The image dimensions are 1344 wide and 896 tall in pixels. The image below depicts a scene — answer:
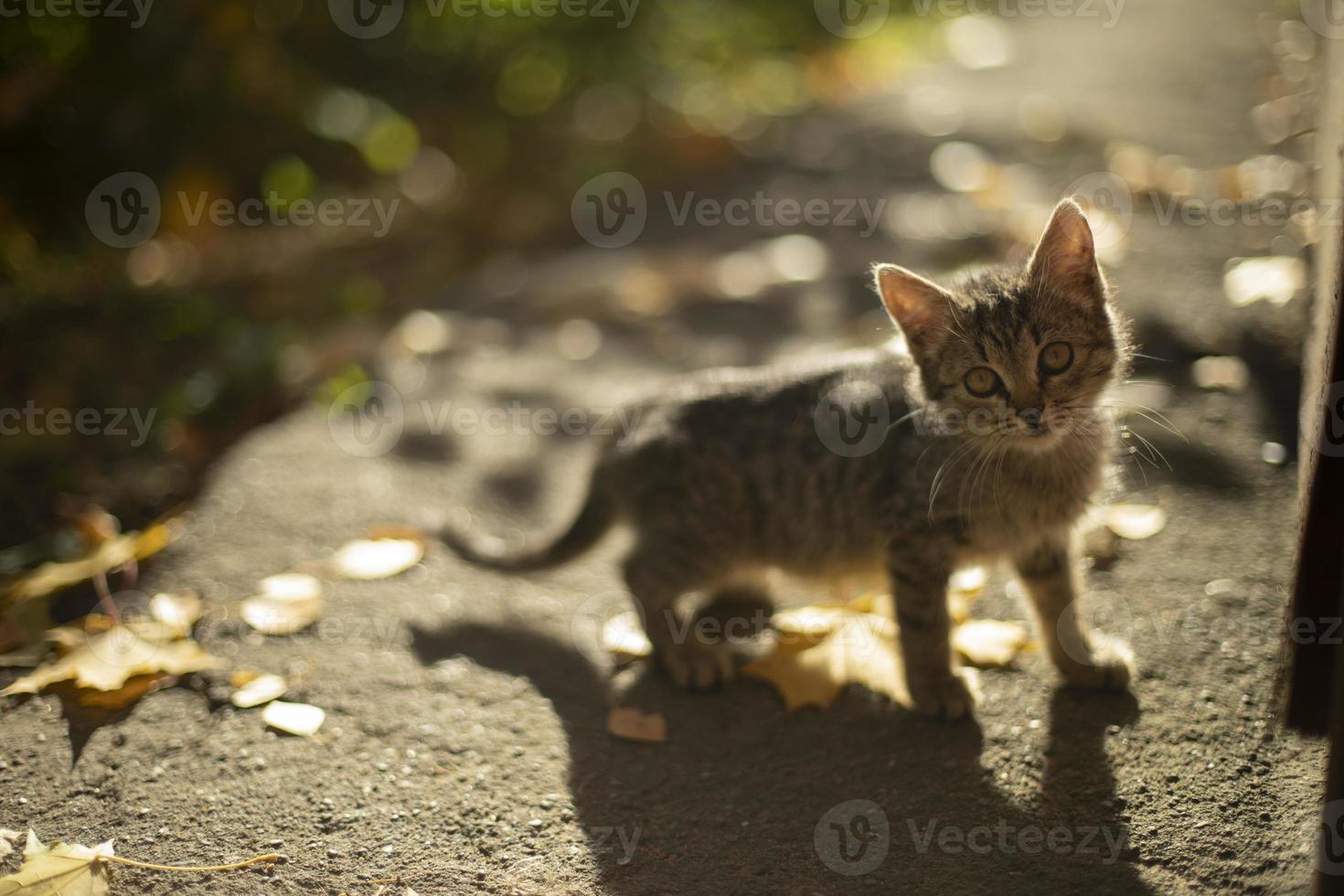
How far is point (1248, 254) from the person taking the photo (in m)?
4.42

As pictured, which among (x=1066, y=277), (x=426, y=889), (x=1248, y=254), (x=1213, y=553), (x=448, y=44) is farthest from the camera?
(x=448, y=44)

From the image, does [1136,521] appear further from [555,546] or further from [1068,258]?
[555,546]

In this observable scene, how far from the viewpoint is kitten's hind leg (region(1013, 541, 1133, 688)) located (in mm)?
2664

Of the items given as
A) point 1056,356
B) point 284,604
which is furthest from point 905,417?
point 284,604

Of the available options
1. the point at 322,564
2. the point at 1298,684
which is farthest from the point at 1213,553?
the point at 322,564

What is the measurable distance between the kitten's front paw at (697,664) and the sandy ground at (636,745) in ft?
0.16

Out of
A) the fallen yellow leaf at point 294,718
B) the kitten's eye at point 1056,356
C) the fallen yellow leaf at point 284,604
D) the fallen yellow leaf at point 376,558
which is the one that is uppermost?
the kitten's eye at point 1056,356

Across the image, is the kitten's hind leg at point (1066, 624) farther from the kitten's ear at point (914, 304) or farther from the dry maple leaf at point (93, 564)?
the dry maple leaf at point (93, 564)

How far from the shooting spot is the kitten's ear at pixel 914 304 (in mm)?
2592

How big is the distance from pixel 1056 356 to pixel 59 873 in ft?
8.14

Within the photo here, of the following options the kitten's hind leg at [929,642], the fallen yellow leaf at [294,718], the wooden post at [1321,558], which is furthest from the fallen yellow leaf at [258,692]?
the wooden post at [1321,558]

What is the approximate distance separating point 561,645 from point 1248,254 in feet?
11.1

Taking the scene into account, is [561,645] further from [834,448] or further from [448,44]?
[448,44]

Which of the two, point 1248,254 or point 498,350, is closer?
point 1248,254
